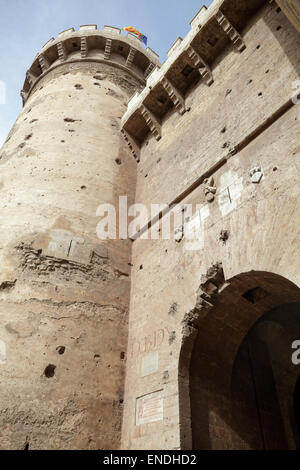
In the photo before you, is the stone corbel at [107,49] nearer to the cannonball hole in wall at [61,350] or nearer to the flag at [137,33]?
the flag at [137,33]

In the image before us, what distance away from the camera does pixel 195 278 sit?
4746mm

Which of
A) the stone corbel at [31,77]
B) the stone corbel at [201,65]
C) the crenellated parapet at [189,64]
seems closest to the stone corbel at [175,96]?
the crenellated parapet at [189,64]

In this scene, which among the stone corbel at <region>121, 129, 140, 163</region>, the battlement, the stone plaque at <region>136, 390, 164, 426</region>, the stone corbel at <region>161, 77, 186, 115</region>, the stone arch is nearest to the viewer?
the stone arch

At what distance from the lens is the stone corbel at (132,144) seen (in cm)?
840

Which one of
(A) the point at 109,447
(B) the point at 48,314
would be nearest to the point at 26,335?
(B) the point at 48,314

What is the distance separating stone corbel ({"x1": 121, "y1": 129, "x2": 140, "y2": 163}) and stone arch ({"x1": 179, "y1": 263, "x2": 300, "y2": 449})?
15.4 feet

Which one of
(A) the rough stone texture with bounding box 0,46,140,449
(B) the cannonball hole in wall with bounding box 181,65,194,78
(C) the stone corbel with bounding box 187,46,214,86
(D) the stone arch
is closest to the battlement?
(A) the rough stone texture with bounding box 0,46,140,449

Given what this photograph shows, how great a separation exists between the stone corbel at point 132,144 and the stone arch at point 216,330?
4.70 metres

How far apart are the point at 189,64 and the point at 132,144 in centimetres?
224

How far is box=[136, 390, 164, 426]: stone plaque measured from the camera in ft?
14.1

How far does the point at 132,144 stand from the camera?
27.9 ft

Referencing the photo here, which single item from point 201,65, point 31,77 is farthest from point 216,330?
point 31,77

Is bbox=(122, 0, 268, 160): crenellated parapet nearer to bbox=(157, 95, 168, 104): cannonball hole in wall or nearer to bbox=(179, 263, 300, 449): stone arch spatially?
bbox=(157, 95, 168, 104): cannonball hole in wall

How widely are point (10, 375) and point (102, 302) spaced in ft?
5.80
